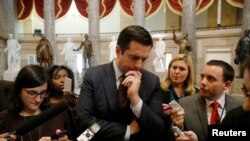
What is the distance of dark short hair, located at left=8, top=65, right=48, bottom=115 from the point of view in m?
2.00

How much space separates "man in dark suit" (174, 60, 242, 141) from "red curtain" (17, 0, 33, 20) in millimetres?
16774

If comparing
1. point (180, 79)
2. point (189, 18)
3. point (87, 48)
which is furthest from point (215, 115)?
point (87, 48)

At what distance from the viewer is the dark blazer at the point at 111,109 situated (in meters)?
1.79

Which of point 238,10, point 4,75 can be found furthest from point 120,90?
point 238,10

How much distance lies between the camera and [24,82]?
2.02 meters

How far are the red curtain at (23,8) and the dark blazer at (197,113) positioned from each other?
16.8 metres

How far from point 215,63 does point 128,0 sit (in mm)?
14495

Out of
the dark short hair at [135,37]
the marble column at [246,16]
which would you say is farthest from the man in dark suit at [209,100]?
the marble column at [246,16]

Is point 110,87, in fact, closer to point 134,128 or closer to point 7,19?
point 134,128

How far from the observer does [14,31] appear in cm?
1725

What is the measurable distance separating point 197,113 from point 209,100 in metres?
0.18

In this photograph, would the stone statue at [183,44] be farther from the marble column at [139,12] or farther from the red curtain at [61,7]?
the red curtain at [61,7]

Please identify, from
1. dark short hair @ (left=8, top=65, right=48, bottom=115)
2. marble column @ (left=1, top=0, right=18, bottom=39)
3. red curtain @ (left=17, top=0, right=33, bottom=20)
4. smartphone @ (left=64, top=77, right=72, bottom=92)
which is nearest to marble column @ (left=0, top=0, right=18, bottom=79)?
marble column @ (left=1, top=0, right=18, bottom=39)

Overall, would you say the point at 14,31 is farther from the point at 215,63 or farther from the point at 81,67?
the point at 215,63
